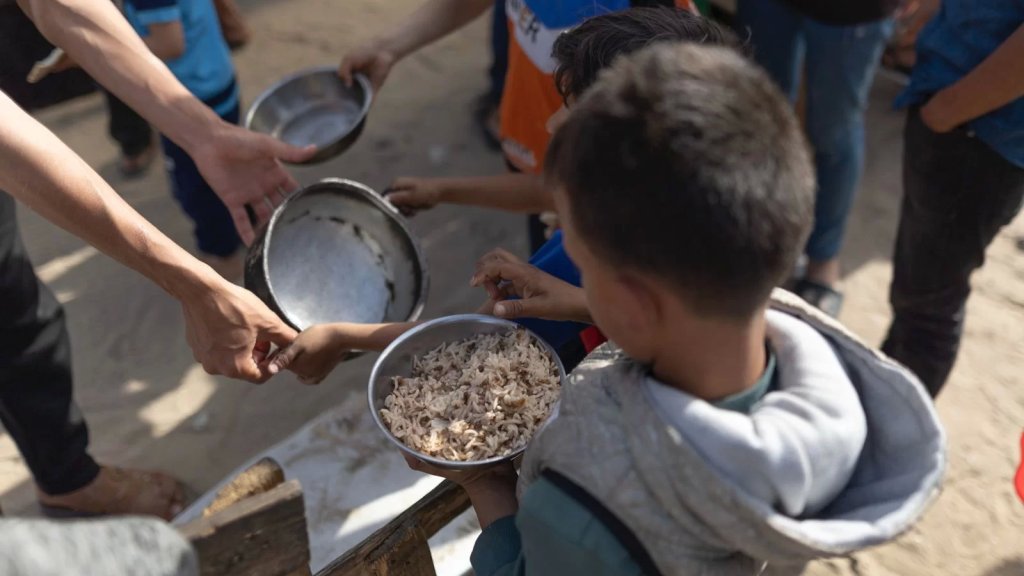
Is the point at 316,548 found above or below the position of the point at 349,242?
below

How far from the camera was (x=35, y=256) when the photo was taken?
360 centimetres

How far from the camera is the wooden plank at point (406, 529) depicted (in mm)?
1555

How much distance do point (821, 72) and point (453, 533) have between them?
1936 mm

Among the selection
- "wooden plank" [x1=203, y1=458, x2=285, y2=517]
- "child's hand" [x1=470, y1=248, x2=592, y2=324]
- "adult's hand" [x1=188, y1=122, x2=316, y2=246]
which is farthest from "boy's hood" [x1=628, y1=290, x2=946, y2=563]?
"adult's hand" [x1=188, y1=122, x2=316, y2=246]

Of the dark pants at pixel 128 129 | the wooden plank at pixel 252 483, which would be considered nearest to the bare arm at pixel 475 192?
the wooden plank at pixel 252 483

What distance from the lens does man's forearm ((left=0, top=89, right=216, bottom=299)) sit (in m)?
1.62

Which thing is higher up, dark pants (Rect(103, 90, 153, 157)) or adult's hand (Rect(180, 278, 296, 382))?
adult's hand (Rect(180, 278, 296, 382))

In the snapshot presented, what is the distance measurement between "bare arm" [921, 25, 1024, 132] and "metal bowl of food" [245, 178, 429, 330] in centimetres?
132

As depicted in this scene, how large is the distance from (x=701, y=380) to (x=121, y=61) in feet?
6.02

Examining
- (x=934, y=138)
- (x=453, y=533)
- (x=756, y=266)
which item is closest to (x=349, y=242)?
(x=453, y=533)

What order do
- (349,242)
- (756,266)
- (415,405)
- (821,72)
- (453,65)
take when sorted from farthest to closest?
(453,65)
(821,72)
(349,242)
(415,405)
(756,266)

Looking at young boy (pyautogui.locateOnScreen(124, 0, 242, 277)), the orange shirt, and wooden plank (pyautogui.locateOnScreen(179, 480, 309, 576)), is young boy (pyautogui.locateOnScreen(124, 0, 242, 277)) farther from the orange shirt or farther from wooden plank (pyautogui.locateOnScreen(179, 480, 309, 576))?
wooden plank (pyautogui.locateOnScreen(179, 480, 309, 576))

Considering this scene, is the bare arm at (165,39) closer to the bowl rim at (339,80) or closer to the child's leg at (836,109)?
the bowl rim at (339,80)

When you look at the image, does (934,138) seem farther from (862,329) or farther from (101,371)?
(101,371)
